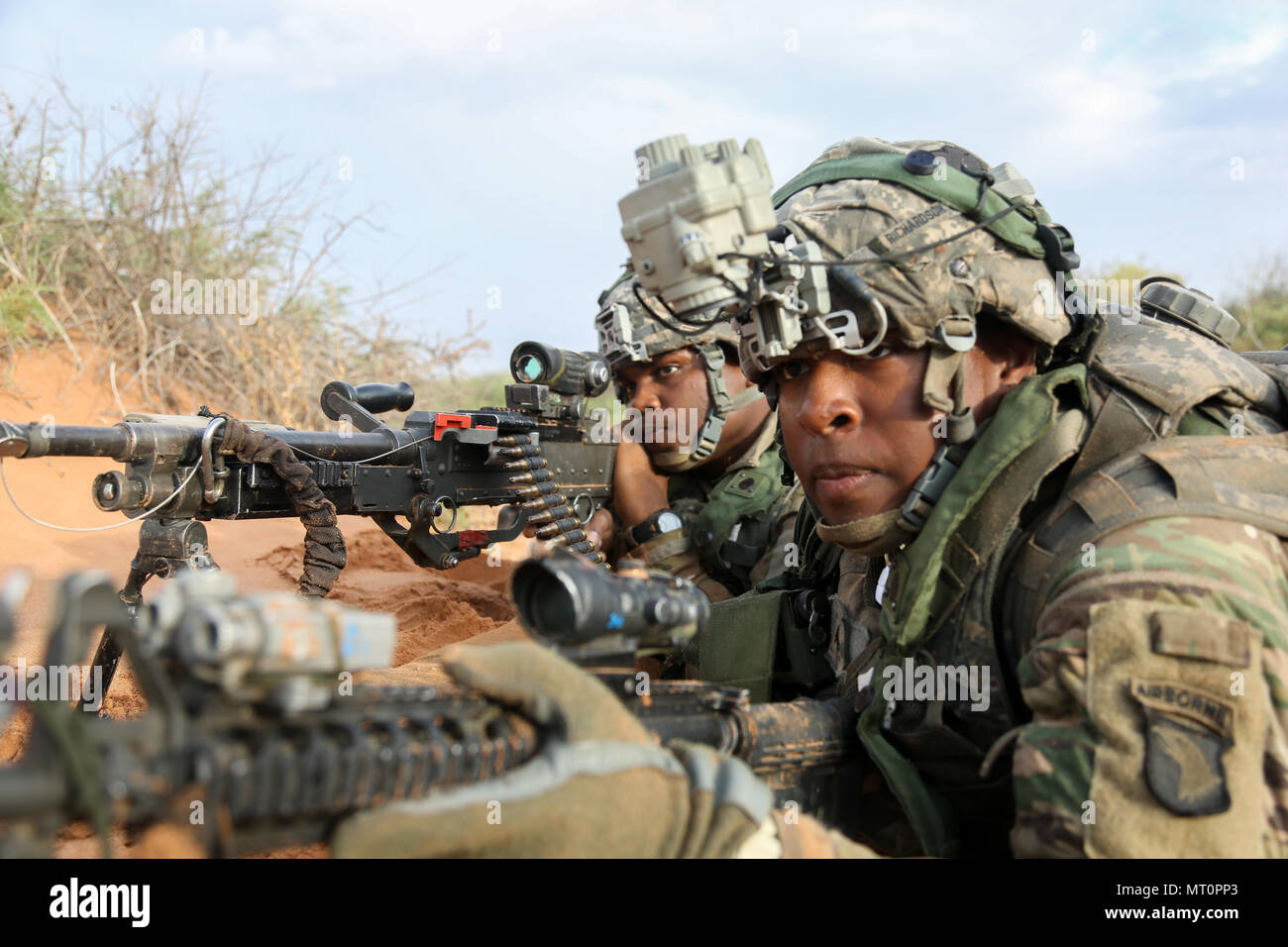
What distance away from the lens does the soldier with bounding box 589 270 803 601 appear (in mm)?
6062

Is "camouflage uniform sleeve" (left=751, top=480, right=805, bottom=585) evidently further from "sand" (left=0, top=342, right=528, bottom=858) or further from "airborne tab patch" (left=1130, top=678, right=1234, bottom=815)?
"airborne tab patch" (left=1130, top=678, right=1234, bottom=815)

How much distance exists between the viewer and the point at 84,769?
4.58 feet

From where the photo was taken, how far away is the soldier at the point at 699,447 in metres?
6.06

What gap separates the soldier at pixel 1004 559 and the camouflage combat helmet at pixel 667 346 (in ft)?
7.88

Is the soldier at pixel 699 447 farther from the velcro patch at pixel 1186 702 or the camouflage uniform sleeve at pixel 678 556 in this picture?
the velcro patch at pixel 1186 702

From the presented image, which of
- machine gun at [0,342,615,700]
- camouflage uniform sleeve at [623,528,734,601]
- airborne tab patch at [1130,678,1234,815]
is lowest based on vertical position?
airborne tab patch at [1130,678,1234,815]

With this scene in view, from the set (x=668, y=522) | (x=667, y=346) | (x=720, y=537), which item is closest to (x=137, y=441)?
(x=667, y=346)

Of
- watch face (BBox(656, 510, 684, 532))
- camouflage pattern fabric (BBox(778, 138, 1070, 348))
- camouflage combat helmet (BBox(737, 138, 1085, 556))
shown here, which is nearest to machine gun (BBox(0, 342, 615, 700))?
watch face (BBox(656, 510, 684, 532))

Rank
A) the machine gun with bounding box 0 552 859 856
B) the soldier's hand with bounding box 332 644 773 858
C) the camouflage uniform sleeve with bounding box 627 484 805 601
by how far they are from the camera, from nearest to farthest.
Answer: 1. the machine gun with bounding box 0 552 859 856
2. the soldier's hand with bounding box 332 644 773 858
3. the camouflage uniform sleeve with bounding box 627 484 805 601

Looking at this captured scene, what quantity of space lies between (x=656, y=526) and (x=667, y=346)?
1122mm

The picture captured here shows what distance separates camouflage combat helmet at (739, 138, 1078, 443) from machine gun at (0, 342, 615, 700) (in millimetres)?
2781

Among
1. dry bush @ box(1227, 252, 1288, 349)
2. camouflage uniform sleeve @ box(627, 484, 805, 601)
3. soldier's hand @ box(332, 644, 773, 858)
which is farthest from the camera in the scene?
dry bush @ box(1227, 252, 1288, 349)
